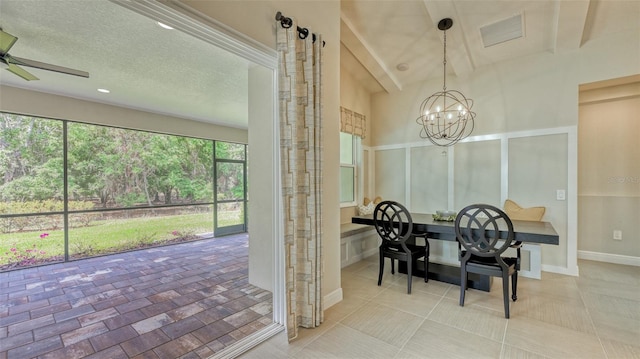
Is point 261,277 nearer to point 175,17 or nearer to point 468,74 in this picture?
point 175,17

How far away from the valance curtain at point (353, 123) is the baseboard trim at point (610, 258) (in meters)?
3.94

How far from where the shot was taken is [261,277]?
3213 millimetres

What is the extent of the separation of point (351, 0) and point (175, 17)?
87.5 inches

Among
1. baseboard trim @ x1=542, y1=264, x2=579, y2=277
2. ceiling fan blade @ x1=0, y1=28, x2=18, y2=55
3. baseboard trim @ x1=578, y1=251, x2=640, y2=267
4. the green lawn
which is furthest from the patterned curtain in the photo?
baseboard trim @ x1=578, y1=251, x2=640, y2=267

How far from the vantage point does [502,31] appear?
336 cm

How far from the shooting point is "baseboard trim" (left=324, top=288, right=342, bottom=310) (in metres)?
2.65

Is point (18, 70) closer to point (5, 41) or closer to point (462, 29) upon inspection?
point (5, 41)

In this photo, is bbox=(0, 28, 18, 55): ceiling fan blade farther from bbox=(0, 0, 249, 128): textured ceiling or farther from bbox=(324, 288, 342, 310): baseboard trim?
bbox=(324, 288, 342, 310): baseboard trim

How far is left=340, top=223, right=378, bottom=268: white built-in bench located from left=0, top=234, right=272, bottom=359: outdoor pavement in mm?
1320

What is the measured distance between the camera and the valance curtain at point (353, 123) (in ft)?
14.0

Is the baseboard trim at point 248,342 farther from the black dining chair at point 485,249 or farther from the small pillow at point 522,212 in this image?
the small pillow at point 522,212

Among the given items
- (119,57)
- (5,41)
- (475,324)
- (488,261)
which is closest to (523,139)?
(488,261)

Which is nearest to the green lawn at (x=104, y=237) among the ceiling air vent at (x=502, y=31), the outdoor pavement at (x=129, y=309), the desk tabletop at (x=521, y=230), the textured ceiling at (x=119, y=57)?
the outdoor pavement at (x=129, y=309)

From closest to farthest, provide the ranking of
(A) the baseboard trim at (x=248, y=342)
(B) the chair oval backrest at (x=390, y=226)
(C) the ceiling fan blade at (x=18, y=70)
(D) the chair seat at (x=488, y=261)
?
(A) the baseboard trim at (x=248, y=342) < (C) the ceiling fan blade at (x=18, y=70) < (D) the chair seat at (x=488, y=261) < (B) the chair oval backrest at (x=390, y=226)
